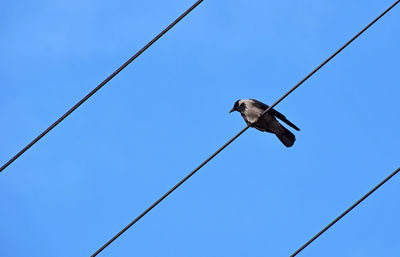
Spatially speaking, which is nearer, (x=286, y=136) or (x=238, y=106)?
(x=286, y=136)

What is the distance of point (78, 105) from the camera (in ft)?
18.8

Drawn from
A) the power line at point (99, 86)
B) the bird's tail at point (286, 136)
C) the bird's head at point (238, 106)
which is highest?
the bird's head at point (238, 106)

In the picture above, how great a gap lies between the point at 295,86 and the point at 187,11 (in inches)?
46.4

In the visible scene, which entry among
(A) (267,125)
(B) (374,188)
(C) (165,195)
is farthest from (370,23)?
(A) (267,125)

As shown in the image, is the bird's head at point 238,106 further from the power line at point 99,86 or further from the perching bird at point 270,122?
the power line at point 99,86

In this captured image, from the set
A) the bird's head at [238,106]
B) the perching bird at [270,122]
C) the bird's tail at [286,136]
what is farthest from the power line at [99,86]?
the bird's head at [238,106]

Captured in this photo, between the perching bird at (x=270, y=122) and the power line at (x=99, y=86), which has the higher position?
the perching bird at (x=270, y=122)

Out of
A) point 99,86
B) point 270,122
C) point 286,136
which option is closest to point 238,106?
point 270,122

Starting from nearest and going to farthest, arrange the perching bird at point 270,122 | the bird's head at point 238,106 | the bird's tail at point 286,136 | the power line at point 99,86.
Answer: the power line at point 99,86, the perching bird at point 270,122, the bird's tail at point 286,136, the bird's head at point 238,106

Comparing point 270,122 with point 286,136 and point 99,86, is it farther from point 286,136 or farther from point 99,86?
point 99,86

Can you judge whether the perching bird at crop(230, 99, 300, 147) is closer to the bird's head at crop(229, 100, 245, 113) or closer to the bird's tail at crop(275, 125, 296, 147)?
the bird's tail at crop(275, 125, 296, 147)

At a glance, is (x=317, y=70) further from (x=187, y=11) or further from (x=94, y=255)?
(x=94, y=255)

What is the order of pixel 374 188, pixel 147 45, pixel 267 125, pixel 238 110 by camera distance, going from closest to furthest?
pixel 374 188 → pixel 147 45 → pixel 267 125 → pixel 238 110

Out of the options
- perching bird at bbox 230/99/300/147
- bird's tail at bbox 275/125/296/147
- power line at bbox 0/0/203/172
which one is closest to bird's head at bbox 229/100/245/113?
perching bird at bbox 230/99/300/147
